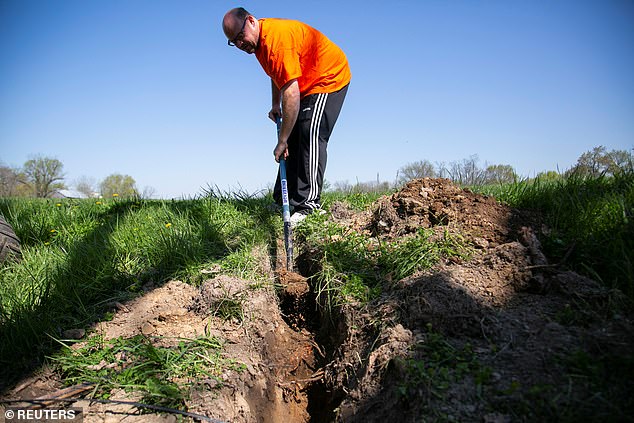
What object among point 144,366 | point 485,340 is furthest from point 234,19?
point 485,340

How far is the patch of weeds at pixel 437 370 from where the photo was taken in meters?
1.75

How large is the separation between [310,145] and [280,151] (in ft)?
1.15

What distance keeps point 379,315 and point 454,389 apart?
705mm

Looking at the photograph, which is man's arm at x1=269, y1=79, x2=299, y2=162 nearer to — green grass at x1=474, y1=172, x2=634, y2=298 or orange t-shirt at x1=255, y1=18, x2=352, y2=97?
orange t-shirt at x1=255, y1=18, x2=352, y2=97

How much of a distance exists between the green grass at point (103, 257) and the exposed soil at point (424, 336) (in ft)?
0.70

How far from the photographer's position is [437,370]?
1852mm

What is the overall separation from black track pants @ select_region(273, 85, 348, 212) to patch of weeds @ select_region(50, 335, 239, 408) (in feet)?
6.31

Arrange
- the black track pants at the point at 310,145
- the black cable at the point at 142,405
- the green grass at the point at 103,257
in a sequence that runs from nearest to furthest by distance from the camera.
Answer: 1. the black cable at the point at 142,405
2. the green grass at the point at 103,257
3. the black track pants at the point at 310,145

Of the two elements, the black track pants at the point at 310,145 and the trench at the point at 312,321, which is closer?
the trench at the point at 312,321

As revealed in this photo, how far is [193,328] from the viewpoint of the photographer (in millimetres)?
2592

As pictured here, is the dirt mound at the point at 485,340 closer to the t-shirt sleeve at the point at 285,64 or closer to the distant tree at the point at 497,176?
the distant tree at the point at 497,176

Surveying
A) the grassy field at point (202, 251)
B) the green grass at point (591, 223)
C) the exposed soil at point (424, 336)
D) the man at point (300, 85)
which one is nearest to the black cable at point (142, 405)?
the exposed soil at point (424, 336)

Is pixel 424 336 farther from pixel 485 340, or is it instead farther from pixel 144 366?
pixel 144 366

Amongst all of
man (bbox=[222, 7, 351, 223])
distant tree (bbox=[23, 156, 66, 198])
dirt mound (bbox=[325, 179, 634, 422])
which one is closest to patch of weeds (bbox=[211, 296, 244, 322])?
dirt mound (bbox=[325, 179, 634, 422])
